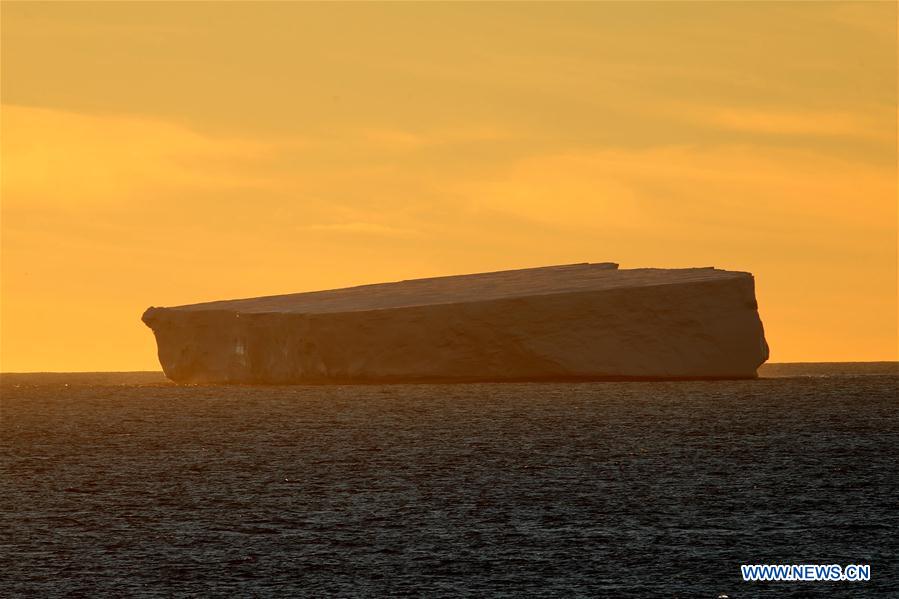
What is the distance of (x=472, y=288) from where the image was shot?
1486 inches

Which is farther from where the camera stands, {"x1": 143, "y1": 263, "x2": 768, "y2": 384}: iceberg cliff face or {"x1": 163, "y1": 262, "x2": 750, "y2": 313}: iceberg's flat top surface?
{"x1": 163, "y1": 262, "x2": 750, "y2": 313}: iceberg's flat top surface

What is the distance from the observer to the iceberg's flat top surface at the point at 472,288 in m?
35.2

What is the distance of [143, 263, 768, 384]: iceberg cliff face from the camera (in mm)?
34031

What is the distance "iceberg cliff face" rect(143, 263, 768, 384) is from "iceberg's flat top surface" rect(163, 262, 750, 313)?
81 millimetres

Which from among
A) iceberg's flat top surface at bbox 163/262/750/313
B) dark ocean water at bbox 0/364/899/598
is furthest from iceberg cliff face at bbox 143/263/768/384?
dark ocean water at bbox 0/364/899/598

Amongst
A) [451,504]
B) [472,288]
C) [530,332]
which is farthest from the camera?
[472,288]

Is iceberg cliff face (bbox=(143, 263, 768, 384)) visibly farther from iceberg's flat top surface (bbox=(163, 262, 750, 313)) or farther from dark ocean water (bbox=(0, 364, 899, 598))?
dark ocean water (bbox=(0, 364, 899, 598))

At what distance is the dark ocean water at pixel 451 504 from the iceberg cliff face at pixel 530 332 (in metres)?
3.40

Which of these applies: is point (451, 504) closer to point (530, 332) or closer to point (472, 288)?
point (530, 332)

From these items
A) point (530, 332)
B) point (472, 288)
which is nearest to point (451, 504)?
point (530, 332)

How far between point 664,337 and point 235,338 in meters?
10.8

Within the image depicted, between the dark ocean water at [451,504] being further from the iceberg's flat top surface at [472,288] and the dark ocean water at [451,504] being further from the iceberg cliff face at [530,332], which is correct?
the iceberg's flat top surface at [472,288]

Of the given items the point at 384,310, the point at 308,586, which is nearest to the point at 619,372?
the point at 384,310

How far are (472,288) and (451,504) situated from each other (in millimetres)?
22055
